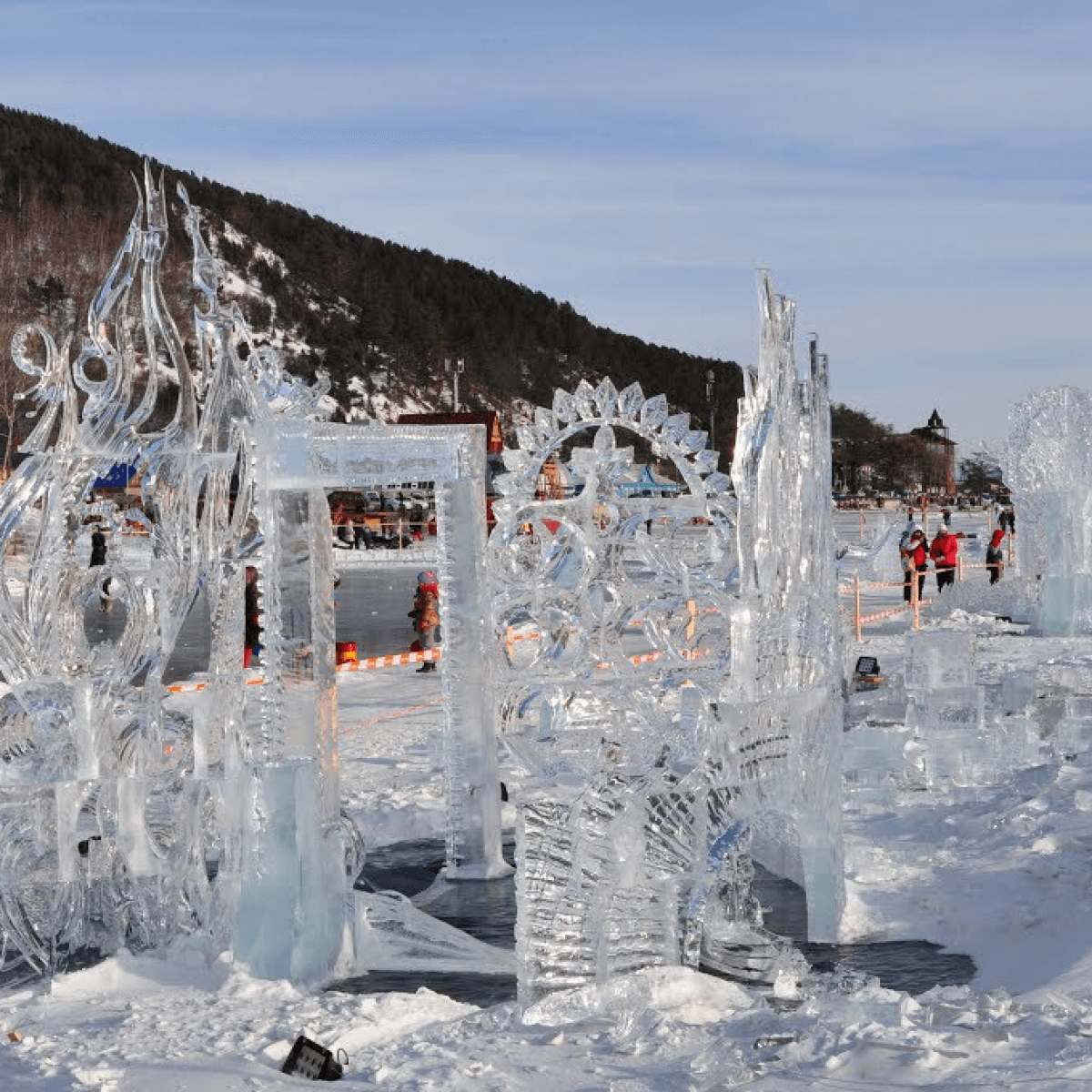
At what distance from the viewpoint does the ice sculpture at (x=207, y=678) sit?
6.78 meters

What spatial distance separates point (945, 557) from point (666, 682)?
15323 mm

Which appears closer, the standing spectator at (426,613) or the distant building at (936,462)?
the standing spectator at (426,613)

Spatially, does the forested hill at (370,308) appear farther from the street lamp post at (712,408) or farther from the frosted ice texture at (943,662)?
the frosted ice texture at (943,662)

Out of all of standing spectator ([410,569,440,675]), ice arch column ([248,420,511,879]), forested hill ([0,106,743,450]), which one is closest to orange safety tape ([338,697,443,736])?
standing spectator ([410,569,440,675])

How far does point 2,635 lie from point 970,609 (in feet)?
52.4

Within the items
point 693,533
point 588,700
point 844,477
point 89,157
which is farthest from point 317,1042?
point 89,157

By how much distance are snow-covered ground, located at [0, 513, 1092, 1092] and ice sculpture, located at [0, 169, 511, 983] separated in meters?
0.44

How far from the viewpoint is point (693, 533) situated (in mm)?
14078

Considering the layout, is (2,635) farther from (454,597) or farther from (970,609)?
(970,609)

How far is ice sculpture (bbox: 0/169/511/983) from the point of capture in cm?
678

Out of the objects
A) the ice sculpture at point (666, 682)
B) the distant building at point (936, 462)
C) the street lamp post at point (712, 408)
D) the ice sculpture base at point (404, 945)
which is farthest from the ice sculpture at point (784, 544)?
the distant building at point (936, 462)

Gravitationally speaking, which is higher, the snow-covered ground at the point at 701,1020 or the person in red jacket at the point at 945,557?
the person in red jacket at the point at 945,557

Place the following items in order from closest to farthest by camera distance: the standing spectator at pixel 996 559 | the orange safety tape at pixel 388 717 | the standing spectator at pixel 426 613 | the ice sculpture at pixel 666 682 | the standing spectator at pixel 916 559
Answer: the ice sculpture at pixel 666 682, the orange safety tape at pixel 388 717, the standing spectator at pixel 426 613, the standing spectator at pixel 916 559, the standing spectator at pixel 996 559

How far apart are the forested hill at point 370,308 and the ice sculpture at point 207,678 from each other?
255 ft
